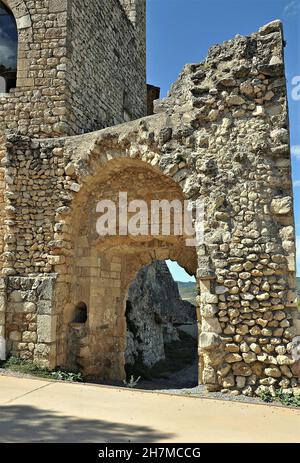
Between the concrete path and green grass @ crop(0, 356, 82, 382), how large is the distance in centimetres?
108

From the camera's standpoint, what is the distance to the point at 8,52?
334 inches

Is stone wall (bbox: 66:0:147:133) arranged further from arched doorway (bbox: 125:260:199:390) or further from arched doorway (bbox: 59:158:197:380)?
arched doorway (bbox: 125:260:199:390)

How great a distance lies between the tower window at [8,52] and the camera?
8422mm

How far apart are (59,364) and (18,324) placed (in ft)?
3.16

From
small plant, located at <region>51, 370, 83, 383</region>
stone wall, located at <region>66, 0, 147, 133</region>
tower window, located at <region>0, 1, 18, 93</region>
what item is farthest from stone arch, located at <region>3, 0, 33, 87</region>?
small plant, located at <region>51, 370, 83, 383</region>

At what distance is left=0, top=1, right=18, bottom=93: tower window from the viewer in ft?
27.6

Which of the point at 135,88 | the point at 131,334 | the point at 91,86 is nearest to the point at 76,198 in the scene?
the point at 91,86

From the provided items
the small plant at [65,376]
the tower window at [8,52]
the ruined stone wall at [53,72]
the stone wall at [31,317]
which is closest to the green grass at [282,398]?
the small plant at [65,376]

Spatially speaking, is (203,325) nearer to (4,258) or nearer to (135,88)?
(4,258)

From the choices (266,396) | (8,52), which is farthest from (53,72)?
(266,396)

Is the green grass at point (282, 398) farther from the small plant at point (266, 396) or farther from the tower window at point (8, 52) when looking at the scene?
the tower window at point (8, 52)

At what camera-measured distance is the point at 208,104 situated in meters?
6.10

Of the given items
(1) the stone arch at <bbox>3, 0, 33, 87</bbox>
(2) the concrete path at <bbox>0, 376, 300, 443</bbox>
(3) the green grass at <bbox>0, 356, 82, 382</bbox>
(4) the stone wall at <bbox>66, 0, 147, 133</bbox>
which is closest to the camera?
(2) the concrete path at <bbox>0, 376, 300, 443</bbox>

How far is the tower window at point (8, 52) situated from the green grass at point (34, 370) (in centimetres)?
543
